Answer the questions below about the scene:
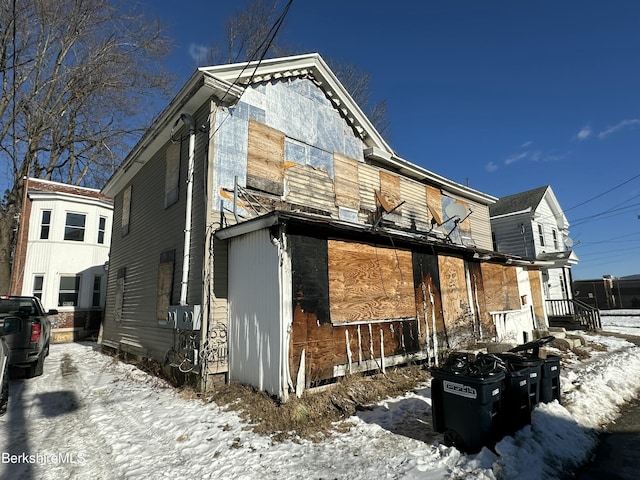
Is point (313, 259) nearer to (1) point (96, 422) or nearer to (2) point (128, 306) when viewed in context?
(1) point (96, 422)

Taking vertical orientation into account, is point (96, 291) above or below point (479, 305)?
above

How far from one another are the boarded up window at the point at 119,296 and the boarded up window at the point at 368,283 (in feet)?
32.1

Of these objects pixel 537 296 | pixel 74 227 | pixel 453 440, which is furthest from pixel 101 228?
pixel 537 296

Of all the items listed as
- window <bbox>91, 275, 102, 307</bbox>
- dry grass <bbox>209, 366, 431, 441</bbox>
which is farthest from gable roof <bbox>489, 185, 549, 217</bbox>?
window <bbox>91, 275, 102, 307</bbox>

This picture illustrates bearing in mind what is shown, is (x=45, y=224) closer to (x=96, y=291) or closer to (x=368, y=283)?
(x=96, y=291)

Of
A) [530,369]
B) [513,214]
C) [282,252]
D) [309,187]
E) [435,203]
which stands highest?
[513,214]

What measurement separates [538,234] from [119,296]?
2686cm

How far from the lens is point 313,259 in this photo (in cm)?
735

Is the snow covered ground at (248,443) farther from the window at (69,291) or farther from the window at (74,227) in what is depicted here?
the window at (74,227)

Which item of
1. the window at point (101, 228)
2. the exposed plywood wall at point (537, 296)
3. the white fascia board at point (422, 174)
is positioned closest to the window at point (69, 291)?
the window at point (101, 228)

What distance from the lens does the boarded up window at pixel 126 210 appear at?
1381cm

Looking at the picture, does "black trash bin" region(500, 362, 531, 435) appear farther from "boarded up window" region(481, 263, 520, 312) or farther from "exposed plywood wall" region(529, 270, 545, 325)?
"exposed plywood wall" region(529, 270, 545, 325)

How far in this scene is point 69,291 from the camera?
1958 cm

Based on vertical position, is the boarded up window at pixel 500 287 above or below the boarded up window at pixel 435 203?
below
